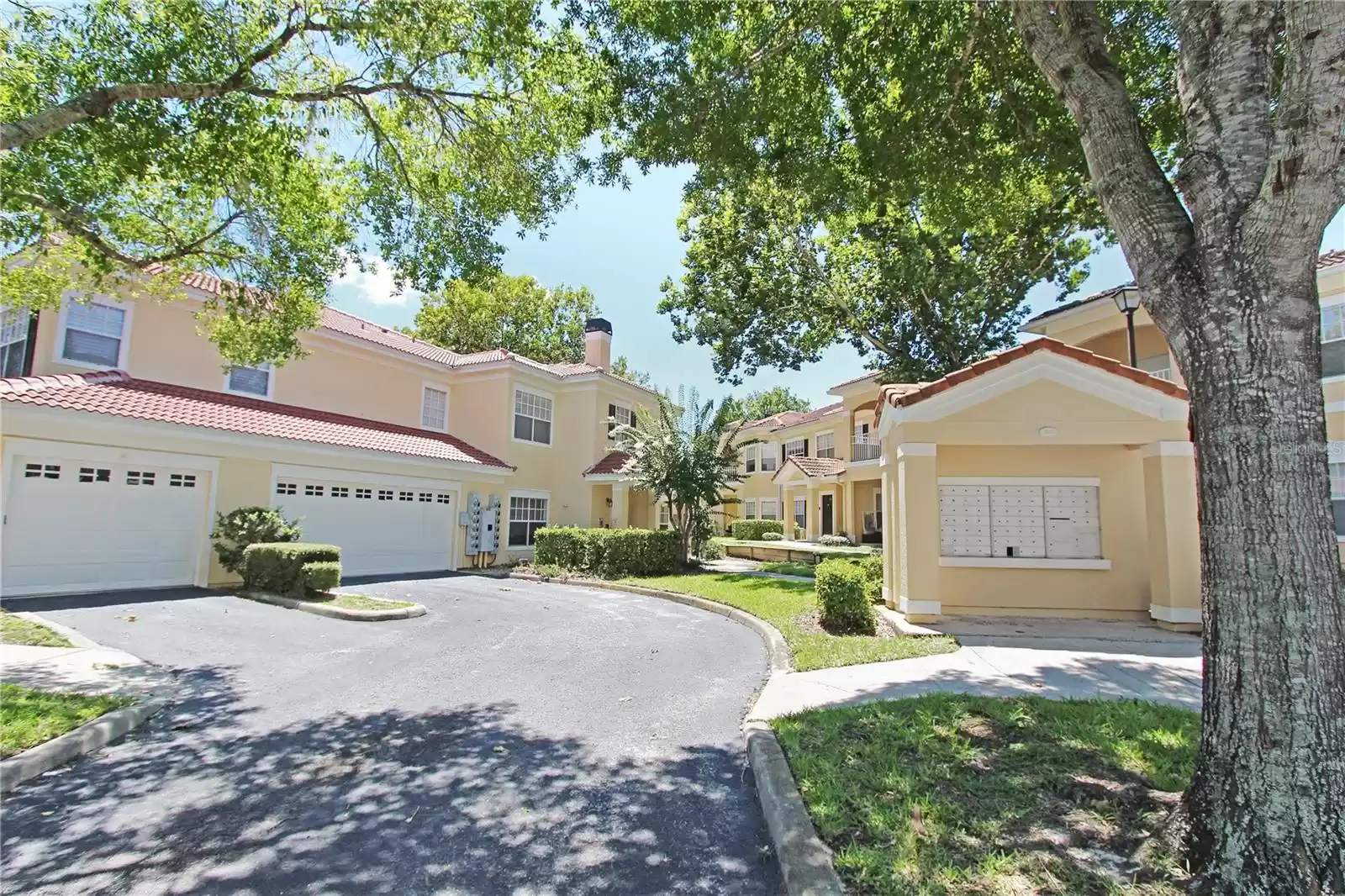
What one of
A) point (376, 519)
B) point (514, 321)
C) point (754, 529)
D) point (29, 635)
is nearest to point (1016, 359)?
point (29, 635)

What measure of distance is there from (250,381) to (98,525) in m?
5.48

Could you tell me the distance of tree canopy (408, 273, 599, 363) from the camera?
1324 inches

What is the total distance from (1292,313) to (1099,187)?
48.0 inches

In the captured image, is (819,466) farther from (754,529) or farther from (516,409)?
(516,409)

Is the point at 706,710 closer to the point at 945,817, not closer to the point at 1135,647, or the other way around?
the point at 945,817

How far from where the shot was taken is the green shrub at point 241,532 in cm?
1303

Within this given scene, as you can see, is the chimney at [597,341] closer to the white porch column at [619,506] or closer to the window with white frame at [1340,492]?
the white porch column at [619,506]

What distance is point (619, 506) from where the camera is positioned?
22328 mm

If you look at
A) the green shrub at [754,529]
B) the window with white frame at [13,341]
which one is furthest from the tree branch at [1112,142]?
the green shrub at [754,529]

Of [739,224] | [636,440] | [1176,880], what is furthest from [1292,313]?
[739,224]

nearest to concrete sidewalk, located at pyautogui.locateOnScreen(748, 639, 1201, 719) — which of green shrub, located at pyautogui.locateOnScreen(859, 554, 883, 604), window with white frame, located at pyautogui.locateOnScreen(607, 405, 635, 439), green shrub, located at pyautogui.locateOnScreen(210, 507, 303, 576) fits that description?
green shrub, located at pyautogui.locateOnScreen(859, 554, 883, 604)

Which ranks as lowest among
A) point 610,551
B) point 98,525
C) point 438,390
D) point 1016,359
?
point 610,551

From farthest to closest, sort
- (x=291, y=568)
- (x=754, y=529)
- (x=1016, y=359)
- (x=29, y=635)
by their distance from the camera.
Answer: (x=754, y=529), (x=291, y=568), (x=1016, y=359), (x=29, y=635)

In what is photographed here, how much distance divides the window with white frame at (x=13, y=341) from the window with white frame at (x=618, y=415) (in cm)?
1465
